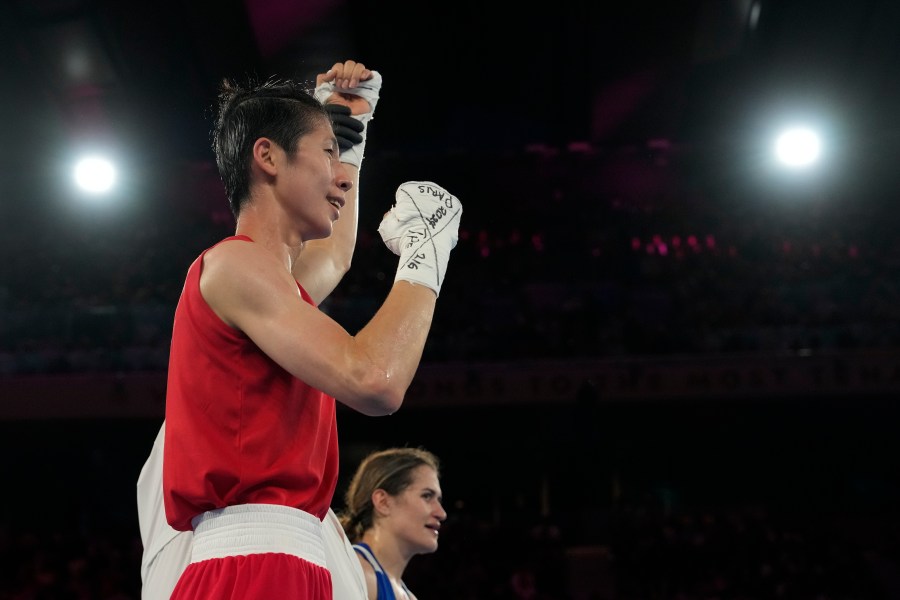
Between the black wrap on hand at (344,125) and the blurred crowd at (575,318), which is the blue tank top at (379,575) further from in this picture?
the blurred crowd at (575,318)

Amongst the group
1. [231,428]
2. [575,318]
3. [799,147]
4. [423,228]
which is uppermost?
[799,147]

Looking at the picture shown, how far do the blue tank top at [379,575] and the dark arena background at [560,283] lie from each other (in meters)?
7.21

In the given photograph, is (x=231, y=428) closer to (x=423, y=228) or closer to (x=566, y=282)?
(x=423, y=228)

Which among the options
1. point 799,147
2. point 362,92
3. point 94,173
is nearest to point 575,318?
point 799,147

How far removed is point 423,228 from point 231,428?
545 mm

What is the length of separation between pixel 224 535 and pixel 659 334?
1170 cm

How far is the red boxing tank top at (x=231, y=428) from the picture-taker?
162 cm

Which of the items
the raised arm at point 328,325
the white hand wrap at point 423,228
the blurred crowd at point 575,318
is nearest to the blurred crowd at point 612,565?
the blurred crowd at point 575,318

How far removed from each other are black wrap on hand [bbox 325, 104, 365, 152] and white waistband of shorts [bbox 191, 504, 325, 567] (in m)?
1.00

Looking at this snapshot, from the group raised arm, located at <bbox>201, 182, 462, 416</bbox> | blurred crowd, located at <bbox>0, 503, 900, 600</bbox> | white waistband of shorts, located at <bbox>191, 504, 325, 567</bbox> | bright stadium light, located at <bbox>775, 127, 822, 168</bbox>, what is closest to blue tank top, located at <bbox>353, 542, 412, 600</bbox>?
white waistband of shorts, located at <bbox>191, 504, 325, 567</bbox>

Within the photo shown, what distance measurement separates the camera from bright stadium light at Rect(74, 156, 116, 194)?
1415cm

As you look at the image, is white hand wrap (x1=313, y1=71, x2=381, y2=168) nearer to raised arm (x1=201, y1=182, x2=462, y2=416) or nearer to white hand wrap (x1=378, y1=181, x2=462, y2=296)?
white hand wrap (x1=378, y1=181, x2=462, y2=296)

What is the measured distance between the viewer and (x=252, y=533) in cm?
161

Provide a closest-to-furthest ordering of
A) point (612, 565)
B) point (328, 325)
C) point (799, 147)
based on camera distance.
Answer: point (328, 325) < point (612, 565) < point (799, 147)
